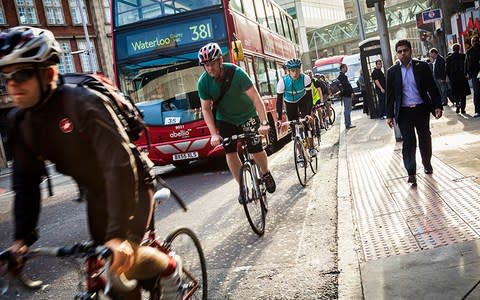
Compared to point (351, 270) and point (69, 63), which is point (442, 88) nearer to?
point (351, 270)

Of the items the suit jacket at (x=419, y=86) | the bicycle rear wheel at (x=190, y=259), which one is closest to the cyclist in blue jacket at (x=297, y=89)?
the suit jacket at (x=419, y=86)

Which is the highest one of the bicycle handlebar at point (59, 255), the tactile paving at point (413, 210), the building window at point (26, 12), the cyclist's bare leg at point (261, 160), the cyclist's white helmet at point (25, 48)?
the building window at point (26, 12)

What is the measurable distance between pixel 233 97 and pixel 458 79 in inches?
350

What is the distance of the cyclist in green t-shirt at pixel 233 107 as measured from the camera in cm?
577

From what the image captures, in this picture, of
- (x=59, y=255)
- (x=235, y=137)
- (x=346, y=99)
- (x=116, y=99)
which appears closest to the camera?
(x=59, y=255)

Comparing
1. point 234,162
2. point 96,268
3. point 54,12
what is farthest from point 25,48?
point 54,12

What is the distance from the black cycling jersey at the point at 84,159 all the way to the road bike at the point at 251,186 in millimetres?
2948

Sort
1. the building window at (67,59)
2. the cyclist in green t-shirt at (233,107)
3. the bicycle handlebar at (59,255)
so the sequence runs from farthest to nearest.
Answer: the building window at (67,59) < the cyclist in green t-shirt at (233,107) < the bicycle handlebar at (59,255)

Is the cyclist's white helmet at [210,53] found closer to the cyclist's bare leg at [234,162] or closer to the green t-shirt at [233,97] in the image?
the green t-shirt at [233,97]

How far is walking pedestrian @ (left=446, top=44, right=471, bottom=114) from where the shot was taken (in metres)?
12.7

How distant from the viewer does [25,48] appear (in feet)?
7.07

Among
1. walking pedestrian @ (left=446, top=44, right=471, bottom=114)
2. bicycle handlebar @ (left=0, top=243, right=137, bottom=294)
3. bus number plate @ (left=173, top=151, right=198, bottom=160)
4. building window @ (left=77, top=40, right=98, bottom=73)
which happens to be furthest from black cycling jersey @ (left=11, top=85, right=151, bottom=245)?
building window @ (left=77, top=40, right=98, bottom=73)

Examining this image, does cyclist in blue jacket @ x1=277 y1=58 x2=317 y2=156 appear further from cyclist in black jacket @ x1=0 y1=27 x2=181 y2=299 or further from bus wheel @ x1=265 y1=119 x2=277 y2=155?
cyclist in black jacket @ x1=0 y1=27 x2=181 y2=299

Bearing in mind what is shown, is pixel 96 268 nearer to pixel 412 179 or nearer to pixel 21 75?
pixel 21 75
